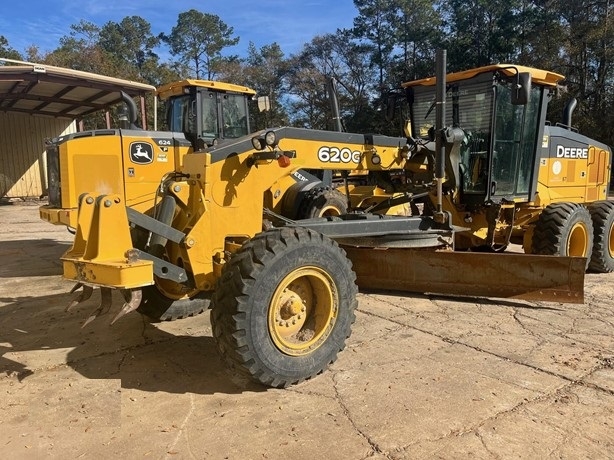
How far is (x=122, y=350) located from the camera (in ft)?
15.4

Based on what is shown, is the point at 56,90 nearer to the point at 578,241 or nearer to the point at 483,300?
the point at 483,300

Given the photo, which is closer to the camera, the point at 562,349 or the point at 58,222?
the point at 562,349

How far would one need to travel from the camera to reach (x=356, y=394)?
12.1 ft

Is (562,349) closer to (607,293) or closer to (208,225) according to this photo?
(607,293)

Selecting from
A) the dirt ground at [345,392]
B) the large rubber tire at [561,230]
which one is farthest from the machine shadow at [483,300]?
the large rubber tire at [561,230]

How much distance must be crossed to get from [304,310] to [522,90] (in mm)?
3369

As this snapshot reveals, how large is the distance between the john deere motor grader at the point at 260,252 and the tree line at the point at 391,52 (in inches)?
774

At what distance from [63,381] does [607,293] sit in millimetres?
6068

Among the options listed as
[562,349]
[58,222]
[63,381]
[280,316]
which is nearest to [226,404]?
[280,316]

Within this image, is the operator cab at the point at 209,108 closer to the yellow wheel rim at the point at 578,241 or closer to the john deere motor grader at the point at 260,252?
the john deere motor grader at the point at 260,252

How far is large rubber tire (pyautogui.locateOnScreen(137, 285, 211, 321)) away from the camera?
4984 mm

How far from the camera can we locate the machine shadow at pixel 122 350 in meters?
3.99

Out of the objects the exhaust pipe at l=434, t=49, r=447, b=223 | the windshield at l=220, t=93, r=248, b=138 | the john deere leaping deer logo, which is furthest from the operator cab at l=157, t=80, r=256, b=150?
the exhaust pipe at l=434, t=49, r=447, b=223

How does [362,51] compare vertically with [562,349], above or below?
above
